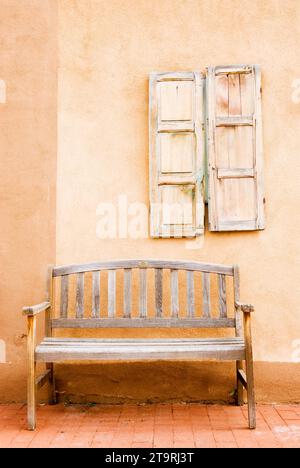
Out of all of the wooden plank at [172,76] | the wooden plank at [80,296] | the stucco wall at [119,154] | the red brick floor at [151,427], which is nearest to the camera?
the red brick floor at [151,427]

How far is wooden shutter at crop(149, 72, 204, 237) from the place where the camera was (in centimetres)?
405

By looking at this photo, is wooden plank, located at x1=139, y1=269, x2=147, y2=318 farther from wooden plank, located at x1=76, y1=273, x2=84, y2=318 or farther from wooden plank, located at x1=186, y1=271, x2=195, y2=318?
wooden plank, located at x1=76, y1=273, x2=84, y2=318

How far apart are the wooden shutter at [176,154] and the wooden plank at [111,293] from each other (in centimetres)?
47

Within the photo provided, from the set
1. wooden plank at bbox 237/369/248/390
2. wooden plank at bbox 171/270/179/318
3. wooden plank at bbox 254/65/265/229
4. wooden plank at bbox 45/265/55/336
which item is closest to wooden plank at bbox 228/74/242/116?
wooden plank at bbox 254/65/265/229

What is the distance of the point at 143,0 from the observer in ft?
13.8

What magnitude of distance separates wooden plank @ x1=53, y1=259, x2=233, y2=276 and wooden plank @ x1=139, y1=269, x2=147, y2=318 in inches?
3.0

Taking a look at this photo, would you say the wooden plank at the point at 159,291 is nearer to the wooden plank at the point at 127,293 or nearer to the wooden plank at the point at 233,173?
the wooden plank at the point at 127,293

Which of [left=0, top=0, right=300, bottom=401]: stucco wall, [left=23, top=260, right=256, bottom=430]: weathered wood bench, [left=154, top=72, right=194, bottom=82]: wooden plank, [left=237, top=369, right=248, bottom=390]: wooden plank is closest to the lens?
[left=237, top=369, right=248, bottom=390]: wooden plank

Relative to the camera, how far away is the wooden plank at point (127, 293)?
3.86 m

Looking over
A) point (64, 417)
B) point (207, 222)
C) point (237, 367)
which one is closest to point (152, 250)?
point (207, 222)

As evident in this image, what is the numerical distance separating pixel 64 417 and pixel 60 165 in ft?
6.49

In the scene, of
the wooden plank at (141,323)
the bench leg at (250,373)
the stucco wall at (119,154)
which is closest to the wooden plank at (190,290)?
the wooden plank at (141,323)

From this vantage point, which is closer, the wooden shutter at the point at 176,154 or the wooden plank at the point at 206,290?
the wooden plank at the point at 206,290

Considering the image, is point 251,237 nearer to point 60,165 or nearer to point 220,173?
point 220,173
